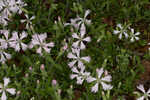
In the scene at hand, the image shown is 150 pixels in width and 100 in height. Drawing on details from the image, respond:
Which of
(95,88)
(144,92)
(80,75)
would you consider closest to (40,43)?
(80,75)

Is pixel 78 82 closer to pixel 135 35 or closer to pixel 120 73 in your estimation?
pixel 120 73

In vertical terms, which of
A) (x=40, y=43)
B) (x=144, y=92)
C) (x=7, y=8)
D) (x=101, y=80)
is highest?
(x=7, y=8)

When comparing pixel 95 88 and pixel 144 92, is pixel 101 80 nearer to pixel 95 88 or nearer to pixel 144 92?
pixel 95 88

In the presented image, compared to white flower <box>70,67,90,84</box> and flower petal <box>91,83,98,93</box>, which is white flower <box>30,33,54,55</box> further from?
flower petal <box>91,83,98,93</box>

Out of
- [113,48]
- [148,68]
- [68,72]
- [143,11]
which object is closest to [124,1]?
[143,11]

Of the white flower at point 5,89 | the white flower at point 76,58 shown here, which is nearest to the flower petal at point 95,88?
the white flower at point 76,58

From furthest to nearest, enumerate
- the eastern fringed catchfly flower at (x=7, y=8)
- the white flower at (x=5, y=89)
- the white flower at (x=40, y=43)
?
the eastern fringed catchfly flower at (x=7, y=8) → the white flower at (x=40, y=43) → the white flower at (x=5, y=89)

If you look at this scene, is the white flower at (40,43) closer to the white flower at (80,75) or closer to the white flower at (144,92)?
the white flower at (80,75)

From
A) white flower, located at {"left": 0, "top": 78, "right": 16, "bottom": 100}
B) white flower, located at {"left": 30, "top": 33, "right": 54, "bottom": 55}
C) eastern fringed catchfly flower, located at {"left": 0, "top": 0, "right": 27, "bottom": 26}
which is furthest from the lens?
eastern fringed catchfly flower, located at {"left": 0, "top": 0, "right": 27, "bottom": 26}

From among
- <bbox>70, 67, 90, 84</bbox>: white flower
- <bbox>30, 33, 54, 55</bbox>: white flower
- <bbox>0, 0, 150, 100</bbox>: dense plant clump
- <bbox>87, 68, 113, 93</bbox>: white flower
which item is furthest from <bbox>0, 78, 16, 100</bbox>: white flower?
<bbox>87, 68, 113, 93</bbox>: white flower

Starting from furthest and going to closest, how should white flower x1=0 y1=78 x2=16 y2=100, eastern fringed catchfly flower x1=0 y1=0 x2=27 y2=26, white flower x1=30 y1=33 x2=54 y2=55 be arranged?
eastern fringed catchfly flower x1=0 y1=0 x2=27 y2=26 → white flower x1=30 y1=33 x2=54 y2=55 → white flower x1=0 y1=78 x2=16 y2=100
